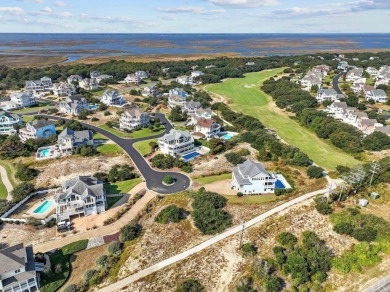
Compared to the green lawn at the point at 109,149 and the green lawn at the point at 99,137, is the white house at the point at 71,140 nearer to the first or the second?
the green lawn at the point at 109,149

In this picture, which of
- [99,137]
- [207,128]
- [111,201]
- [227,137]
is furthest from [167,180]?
[99,137]

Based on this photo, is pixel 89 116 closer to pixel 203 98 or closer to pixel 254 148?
pixel 203 98

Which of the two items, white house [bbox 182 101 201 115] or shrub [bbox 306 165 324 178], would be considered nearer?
shrub [bbox 306 165 324 178]

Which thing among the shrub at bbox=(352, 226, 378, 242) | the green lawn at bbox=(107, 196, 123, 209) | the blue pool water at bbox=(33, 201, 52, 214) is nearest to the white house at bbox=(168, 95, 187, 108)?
the green lawn at bbox=(107, 196, 123, 209)

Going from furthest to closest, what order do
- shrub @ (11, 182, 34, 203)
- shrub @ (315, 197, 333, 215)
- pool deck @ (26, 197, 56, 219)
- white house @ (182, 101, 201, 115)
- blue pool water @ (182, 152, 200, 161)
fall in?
white house @ (182, 101, 201, 115)
blue pool water @ (182, 152, 200, 161)
shrub @ (11, 182, 34, 203)
pool deck @ (26, 197, 56, 219)
shrub @ (315, 197, 333, 215)

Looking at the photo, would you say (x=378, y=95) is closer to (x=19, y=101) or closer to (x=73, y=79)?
(x=73, y=79)

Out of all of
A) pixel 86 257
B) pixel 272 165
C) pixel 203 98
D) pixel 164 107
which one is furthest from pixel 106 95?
pixel 86 257

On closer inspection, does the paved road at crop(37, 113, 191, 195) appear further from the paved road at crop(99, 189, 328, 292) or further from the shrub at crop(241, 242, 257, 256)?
the shrub at crop(241, 242, 257, 256)
